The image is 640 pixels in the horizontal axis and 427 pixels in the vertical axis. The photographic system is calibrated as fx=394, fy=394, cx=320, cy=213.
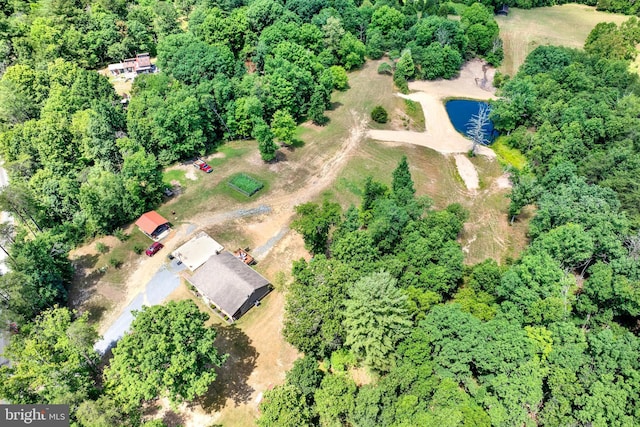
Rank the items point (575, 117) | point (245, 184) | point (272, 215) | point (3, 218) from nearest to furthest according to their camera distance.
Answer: point (272, 215)
point (3, 218)
point (245, 184)
point (575, 117)

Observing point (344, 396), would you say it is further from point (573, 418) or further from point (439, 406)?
point (573, 418)

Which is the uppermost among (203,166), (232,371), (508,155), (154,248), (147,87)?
(147,87)

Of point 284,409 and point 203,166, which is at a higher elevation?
point 284,409

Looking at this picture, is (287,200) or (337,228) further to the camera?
(287,200)

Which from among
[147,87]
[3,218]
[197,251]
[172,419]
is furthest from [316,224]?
[3,218]

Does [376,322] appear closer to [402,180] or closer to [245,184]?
[402,180]

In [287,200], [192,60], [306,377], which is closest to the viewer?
[306,377]

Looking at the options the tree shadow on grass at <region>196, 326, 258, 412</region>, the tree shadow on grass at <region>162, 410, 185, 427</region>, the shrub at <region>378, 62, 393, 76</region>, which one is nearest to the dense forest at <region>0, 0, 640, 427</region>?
the tree shadow on grass at <region>162, 410, 185, 427</region>
